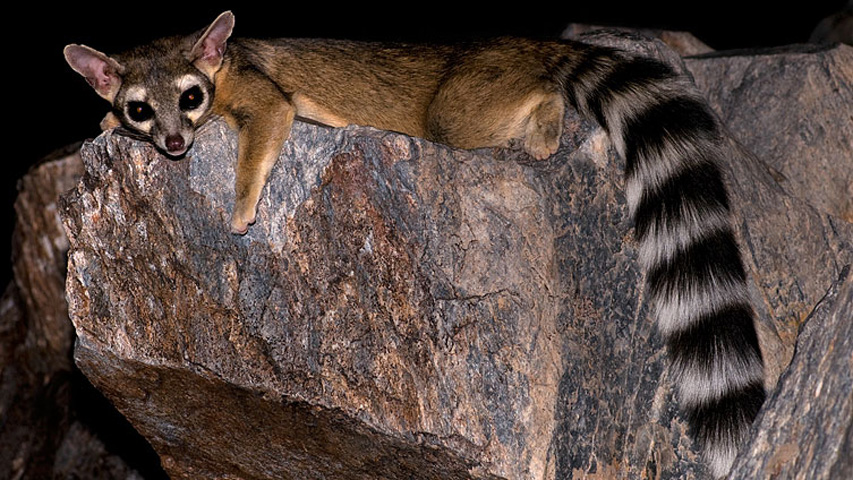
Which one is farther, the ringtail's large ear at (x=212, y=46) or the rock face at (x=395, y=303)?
the ringtail's large ear at (x=212, y=46)

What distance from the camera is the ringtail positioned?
332 centimetres

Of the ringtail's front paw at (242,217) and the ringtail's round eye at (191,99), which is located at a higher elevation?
the ringtail's round eye at (191,99)

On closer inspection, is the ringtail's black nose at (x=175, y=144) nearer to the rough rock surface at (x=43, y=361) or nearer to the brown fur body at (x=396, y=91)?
the brown fur body at (x=396, y=91)

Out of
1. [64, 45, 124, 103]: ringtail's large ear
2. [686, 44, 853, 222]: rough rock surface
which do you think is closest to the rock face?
[64, 45, 124, 103]: ringtail's large ear

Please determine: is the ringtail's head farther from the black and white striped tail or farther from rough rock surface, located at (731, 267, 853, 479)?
rough rock surface, located at (731, 267, 853, 479)

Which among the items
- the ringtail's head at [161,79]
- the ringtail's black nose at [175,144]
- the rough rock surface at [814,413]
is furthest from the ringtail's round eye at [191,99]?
the rough rock surface at [814,413]

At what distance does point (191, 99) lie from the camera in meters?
3.94

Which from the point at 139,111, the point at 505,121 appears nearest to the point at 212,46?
the point at 139,111

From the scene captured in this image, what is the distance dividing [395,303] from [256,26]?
13.0 ft

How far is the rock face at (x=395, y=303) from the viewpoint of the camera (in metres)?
3.56

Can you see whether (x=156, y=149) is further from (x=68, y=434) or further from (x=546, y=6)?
(x=546, y=6)

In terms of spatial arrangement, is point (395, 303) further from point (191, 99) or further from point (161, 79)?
point (161, 79)

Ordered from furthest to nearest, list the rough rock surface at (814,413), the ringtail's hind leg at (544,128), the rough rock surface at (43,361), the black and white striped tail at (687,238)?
the rough rock surface at (43,361) → the ringtail's hind leg at (544,128) → the black and white striped tail at (687,238) → the rough rock surface at (814,413)

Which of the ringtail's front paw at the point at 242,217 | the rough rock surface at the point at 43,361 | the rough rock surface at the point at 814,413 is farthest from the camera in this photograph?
the rough rock surface at the point at 43,361
